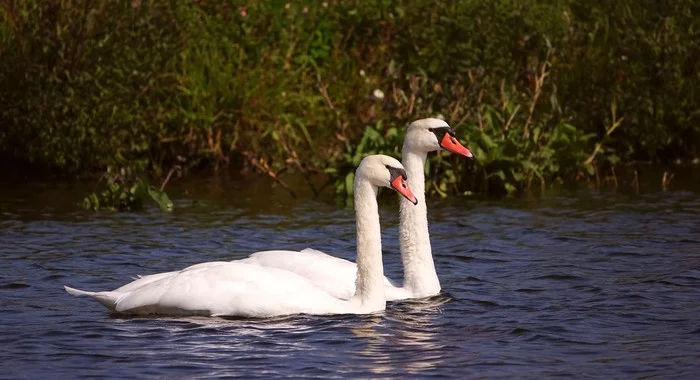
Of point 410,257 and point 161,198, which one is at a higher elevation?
point 161,198

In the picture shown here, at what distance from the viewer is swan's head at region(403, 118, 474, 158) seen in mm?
11055

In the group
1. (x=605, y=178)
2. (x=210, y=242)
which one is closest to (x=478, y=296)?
(x=210, y=242)

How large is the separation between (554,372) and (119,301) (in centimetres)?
297

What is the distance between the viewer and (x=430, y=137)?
11039mm

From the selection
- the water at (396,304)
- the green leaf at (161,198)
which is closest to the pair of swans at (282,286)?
the water at (396,304)

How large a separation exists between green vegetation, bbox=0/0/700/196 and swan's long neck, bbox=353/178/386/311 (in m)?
6.42

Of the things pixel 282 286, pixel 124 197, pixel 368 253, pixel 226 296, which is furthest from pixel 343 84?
pixel 226 296

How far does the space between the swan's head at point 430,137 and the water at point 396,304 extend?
40.8 inches

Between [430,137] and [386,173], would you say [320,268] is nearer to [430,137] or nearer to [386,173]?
[386,173]

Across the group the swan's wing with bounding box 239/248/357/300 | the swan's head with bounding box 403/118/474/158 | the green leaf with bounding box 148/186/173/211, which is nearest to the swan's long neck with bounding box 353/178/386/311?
the swan's wing with bounding box 239/248/357/300

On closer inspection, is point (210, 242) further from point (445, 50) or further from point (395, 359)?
point (445, 50)

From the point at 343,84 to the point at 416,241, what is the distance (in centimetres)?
886

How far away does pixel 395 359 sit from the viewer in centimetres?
852

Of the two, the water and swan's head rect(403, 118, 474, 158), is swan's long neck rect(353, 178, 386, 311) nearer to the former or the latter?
the water
